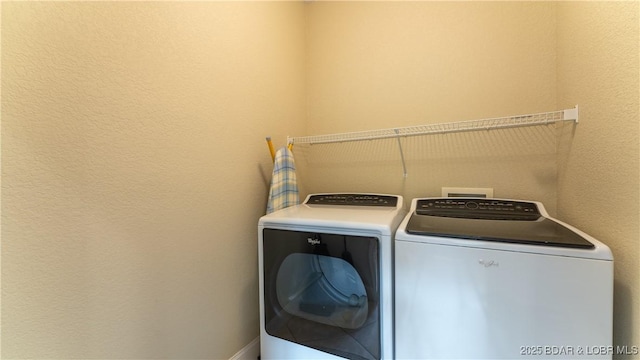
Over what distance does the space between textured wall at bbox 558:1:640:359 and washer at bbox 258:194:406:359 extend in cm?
68

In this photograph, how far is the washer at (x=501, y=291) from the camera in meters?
0.68

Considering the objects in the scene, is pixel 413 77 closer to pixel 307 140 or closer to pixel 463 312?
pixel 307 140

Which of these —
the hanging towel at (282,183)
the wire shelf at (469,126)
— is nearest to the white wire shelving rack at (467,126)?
the wire shelf at (469,126)

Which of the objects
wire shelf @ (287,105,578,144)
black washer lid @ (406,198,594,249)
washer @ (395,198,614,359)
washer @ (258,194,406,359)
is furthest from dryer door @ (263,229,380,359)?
wire shelf @ (287,105,578,144)

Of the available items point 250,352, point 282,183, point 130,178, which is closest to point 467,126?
point 282,183

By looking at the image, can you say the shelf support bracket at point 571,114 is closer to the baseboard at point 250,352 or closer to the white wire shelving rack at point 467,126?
the white wire shelving rack at point 467,126

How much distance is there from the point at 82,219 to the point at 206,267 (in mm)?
512

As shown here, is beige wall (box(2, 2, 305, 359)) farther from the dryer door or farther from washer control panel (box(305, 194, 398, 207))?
Result: washer control panel (box(305, 194, 398, 207))

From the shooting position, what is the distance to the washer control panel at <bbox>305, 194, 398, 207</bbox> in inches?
54.7

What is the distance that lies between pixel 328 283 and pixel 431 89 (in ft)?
4.17

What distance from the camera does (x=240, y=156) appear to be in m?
1.29

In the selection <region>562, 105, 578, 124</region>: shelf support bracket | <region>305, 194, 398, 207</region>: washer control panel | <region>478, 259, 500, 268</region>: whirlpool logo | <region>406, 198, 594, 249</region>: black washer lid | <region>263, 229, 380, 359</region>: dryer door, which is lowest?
<region>263, 229, 380, 359</region>: dryer door

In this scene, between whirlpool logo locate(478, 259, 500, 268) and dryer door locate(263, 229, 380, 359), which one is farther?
dryer door locate(263, 229, 380, 359)

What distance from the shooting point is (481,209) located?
1156 mm
